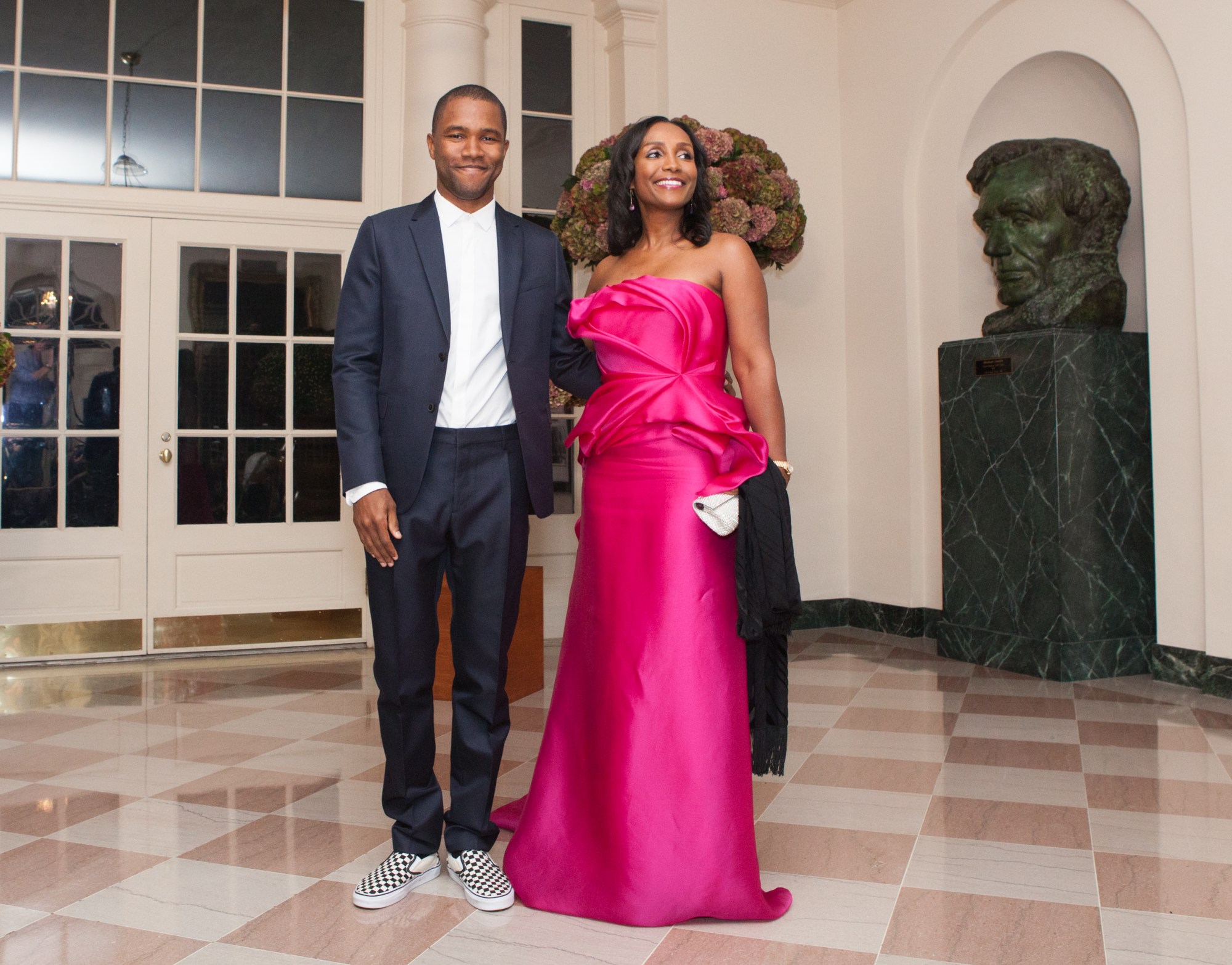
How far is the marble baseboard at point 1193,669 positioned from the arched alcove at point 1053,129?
4.61 ft

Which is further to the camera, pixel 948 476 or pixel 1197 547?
pixel 948 476

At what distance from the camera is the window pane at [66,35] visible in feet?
16.2

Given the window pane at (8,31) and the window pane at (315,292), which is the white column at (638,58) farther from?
the window pane at (8,31)

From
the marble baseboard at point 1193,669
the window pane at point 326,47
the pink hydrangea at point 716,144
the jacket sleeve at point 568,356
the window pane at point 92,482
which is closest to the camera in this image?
the jacket sleeve at point 568,356

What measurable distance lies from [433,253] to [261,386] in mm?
3355

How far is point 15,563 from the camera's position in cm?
488

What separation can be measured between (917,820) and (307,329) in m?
3.91

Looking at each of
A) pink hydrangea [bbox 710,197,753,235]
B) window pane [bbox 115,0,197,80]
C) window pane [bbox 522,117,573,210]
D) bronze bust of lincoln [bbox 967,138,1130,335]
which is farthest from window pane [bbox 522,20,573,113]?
bronze bust of lincoln [bbox 967,138,1130,335]

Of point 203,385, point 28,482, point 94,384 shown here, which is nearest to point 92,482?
point 28,482

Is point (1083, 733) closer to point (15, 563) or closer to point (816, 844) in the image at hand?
point (816, 844)

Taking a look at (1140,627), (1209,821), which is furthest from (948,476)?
(1209,821)

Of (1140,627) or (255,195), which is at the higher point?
(255,195)

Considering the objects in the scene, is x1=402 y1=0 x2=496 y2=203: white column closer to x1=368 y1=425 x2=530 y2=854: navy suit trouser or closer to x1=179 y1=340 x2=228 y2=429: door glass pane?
x1=179 y1=340 x2=228 y2=429: door glass pane

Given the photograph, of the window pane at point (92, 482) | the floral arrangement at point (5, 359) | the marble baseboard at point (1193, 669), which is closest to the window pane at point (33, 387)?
the window pane at point (92, 482)
